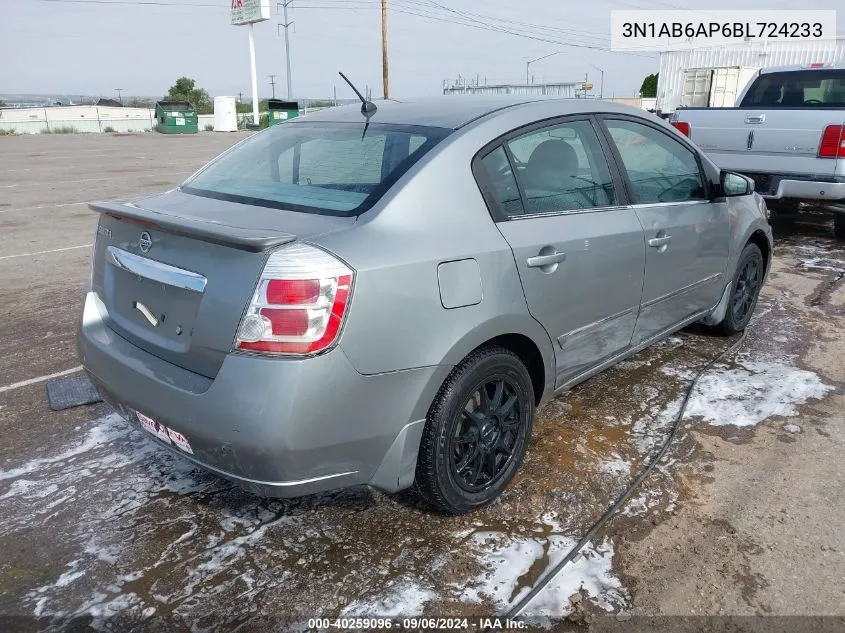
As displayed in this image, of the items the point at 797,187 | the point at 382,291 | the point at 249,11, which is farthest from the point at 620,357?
the point at 249,11

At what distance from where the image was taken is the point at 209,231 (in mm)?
2311

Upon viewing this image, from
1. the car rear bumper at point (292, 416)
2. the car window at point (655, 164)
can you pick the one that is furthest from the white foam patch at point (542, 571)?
the car window at point (655, 164)

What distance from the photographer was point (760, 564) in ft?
8.43

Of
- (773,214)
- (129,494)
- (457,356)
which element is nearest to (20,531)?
(129,494)

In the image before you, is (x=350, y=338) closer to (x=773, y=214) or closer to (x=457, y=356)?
(x=457, y=356)

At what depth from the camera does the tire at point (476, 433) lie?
2576 millimetres

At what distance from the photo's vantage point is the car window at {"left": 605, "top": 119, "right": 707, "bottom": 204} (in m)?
3.58

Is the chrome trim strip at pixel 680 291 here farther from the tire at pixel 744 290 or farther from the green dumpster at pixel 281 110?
the green dumpster at pixel 281 110

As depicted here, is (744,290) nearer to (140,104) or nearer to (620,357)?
(620,357)

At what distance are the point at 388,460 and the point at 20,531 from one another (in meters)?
1.59

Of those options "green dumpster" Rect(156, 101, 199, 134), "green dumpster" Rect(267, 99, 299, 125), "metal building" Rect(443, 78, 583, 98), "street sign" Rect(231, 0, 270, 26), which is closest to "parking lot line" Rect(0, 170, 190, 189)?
"metal building" Rect(443, 78, 583, 98)

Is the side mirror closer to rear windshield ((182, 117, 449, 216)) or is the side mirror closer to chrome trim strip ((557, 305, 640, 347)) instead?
chrome trim strip ((557, 305, 640, 347))

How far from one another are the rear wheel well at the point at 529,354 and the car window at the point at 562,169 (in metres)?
0.55

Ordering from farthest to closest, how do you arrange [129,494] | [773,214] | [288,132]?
[773,214]
[288,132]
[129,494]
